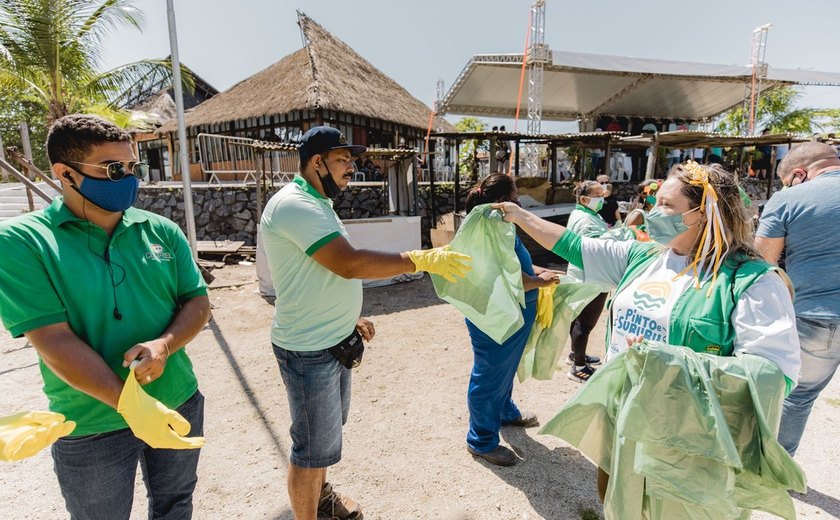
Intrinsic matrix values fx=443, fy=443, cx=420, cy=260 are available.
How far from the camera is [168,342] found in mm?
1539

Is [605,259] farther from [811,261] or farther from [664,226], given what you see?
[811,261]

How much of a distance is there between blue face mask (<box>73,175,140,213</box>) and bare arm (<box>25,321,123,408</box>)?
41cm

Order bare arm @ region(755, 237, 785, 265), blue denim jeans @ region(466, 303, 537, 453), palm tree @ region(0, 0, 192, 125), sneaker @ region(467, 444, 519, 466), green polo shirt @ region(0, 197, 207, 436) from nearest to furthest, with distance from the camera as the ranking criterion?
green polo shirt @ region(0, 197, 207, 436) → bare arm @ region(755, 237, 785, 265) → blue denim jeans @ region(466, 303, 537, 453) → sneaker @ region(467, 444, 519, 466) → palm tree @ region(0, 0, 192, 125)

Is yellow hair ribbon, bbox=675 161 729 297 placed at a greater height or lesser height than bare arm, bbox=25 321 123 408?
greater

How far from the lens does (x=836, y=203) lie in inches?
90.4

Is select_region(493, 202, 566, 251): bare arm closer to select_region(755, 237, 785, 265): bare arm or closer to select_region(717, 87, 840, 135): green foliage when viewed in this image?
select_region(755, 237, 785, 265): bare arm

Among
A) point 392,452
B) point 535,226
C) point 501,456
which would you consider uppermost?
point 535,226

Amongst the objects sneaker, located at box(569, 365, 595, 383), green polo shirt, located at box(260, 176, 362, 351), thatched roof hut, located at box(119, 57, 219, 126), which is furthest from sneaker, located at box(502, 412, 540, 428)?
thatched roof hut, located at box(119, 57, 219, 126)

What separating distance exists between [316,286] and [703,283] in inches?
60.2

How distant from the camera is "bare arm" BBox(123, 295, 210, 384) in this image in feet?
4.57

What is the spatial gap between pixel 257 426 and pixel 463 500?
1734mm

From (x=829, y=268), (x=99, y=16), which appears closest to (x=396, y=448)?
(x=829, y=268)

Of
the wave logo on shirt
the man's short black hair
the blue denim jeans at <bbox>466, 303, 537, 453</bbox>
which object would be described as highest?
the man's short black hair

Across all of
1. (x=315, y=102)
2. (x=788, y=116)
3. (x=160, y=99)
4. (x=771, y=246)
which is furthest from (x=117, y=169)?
(x=788, y=116)
